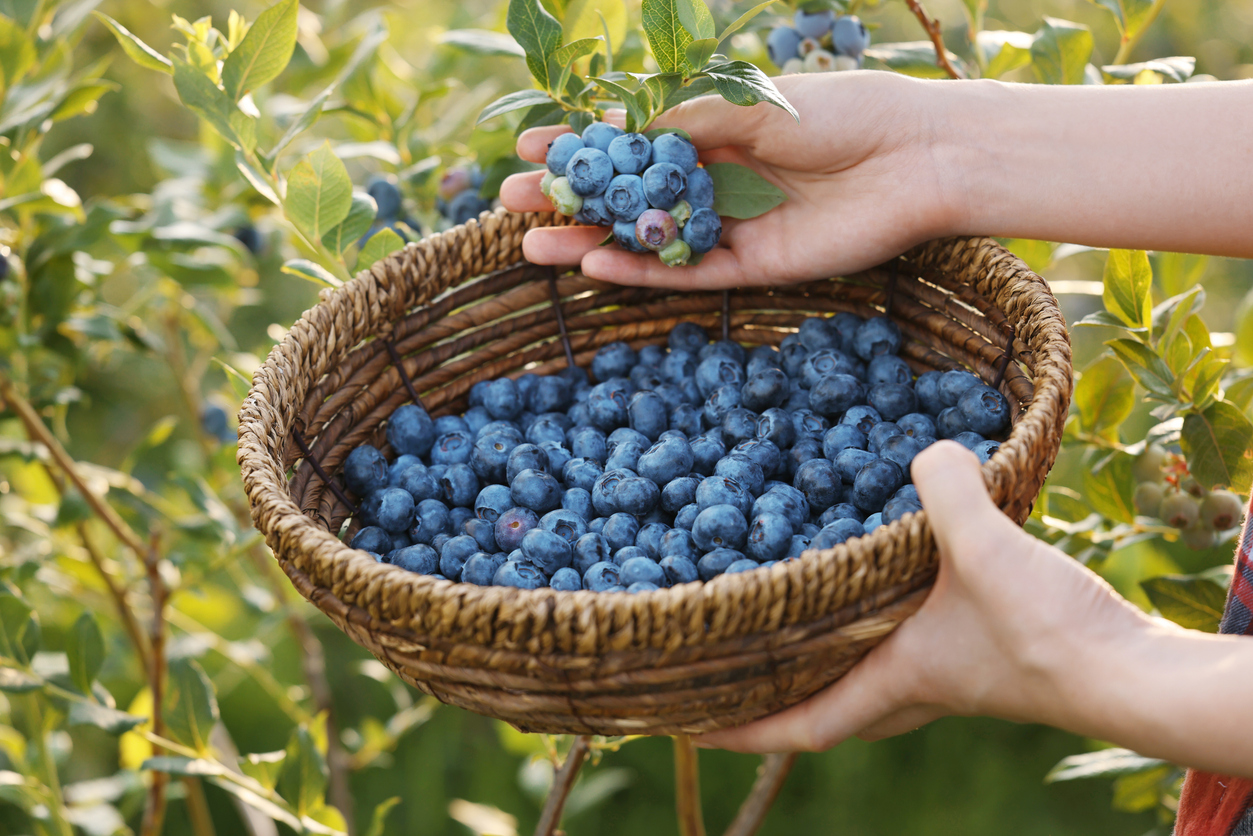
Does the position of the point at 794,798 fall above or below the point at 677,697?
below

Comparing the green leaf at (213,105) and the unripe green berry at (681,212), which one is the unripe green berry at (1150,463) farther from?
the green leaf at (213,105)

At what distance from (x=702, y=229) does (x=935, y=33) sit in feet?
1.36

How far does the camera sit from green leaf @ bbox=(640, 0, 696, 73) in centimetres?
86

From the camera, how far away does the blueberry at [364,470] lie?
1.00 meters

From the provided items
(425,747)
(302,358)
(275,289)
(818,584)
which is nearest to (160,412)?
(275,289)

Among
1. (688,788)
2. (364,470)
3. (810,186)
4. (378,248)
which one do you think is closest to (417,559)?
(364,470)

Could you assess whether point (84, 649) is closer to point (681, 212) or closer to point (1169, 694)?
point (681, 212)

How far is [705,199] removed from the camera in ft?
3.29

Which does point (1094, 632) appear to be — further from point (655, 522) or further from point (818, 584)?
point (655, 522)

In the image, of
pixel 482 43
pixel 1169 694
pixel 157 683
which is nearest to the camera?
pixel 1169 694

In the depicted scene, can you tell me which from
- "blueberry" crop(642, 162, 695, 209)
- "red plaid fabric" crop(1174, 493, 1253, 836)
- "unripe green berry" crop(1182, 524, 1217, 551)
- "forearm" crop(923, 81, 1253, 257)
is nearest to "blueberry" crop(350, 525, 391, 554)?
"blueberry" crop(642, 162, 695, 209)

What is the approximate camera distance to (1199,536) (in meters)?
1.06

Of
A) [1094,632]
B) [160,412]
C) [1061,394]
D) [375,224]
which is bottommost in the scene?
[160,412]

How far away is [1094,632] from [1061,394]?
7.8 inches
